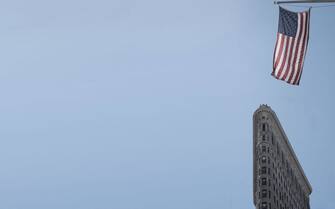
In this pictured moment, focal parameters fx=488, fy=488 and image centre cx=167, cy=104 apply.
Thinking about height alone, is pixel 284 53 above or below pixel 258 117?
below

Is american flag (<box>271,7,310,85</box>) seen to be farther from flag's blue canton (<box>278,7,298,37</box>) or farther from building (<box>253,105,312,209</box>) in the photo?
building (<box>253,105,312,209</box>)

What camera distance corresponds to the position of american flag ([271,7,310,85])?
28.0m

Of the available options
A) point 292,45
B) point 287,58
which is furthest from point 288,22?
point 287,58

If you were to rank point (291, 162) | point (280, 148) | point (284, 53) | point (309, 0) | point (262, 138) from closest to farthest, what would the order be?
point (309, 0) < point (284, 53) < point (262, 138) < point (280, 148) < point (291, 162)

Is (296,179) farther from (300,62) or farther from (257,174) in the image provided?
(300,62)

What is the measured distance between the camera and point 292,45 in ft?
92.2

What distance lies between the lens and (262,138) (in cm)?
10750

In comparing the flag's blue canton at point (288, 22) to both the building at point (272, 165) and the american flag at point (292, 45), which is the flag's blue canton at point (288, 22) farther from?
the building at point (272, 165)

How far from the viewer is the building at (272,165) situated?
330ft

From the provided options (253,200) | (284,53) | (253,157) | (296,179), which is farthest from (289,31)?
(296,179)

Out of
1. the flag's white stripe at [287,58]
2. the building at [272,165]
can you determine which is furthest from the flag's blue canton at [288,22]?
the building at [272,165]

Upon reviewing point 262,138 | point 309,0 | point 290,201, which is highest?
point 262,138

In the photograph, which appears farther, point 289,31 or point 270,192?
point 270,192

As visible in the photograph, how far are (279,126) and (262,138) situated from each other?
31.4 ft
